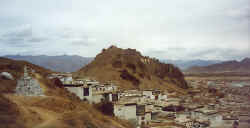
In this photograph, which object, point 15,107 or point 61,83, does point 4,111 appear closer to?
point 15,107

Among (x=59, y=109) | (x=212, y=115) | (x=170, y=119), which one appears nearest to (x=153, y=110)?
(x=170, y=119)

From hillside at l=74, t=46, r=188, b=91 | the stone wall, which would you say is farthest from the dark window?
hillside at l=74, t=46, r=188, b=91

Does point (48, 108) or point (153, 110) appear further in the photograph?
point (153, 110)

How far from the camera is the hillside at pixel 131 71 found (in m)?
49.8

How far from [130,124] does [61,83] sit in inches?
309

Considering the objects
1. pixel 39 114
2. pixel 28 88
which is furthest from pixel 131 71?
pixel 39 114

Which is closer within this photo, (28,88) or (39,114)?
(39,114)

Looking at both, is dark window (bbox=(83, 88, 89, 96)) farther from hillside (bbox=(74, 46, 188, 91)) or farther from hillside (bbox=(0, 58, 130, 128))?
hillside (bbox=(74, 46, 188, 91))

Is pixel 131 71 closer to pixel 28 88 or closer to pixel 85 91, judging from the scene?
pixel 85 91

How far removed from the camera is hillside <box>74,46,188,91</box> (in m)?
49.8

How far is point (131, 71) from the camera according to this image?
54.7 m

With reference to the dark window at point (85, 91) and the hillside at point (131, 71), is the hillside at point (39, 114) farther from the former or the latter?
the hillside at point (131, 71)

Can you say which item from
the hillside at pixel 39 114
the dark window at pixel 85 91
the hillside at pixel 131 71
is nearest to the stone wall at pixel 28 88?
the hillside at pixel 39 114

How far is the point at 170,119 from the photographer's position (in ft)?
79.3
